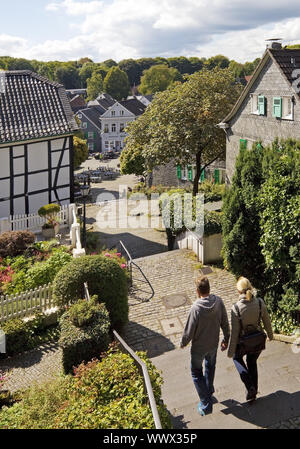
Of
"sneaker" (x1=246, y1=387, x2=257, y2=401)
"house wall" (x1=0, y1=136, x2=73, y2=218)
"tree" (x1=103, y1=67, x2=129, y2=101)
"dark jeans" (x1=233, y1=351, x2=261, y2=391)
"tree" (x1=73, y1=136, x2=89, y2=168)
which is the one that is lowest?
"sneaker" (x1=246, y1=387, x2=257, y2=401)

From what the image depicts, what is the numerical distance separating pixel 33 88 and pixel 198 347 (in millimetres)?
18252

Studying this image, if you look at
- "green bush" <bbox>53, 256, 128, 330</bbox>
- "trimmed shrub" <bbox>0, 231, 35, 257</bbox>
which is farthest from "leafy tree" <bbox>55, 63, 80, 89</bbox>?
"green bush" <bbox>53, 256, 128, 330</bbox>

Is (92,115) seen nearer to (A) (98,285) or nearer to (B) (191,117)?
(B) (191,117)

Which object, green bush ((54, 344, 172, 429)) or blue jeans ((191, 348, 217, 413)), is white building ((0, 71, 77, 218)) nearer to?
green bush ((54, 344, 172, 429))

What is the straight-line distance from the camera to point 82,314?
9.21 metres

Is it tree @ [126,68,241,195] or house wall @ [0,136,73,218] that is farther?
tree @ [126,68,241,195]

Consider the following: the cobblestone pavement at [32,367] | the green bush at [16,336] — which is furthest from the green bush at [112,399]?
the green bush at [16,336]

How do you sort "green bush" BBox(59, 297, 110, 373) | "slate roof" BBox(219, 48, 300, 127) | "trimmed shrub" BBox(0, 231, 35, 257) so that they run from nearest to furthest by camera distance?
"green bush" BBox(59, 297, 110, 373)
"trimmed shrub" BBox(0, 231, 35, 257)
"slate roof" BBox(219, 48, 300, 127)

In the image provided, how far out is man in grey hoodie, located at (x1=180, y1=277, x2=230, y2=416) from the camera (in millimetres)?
5633

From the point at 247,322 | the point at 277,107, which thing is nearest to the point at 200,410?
the point at 247,322

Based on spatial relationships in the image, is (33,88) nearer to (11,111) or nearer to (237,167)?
(11,111)

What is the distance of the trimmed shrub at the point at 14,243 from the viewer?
15.4 metres

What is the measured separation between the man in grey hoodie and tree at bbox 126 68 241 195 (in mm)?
17064

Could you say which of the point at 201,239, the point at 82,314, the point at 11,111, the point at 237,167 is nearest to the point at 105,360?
the point at 82,314
